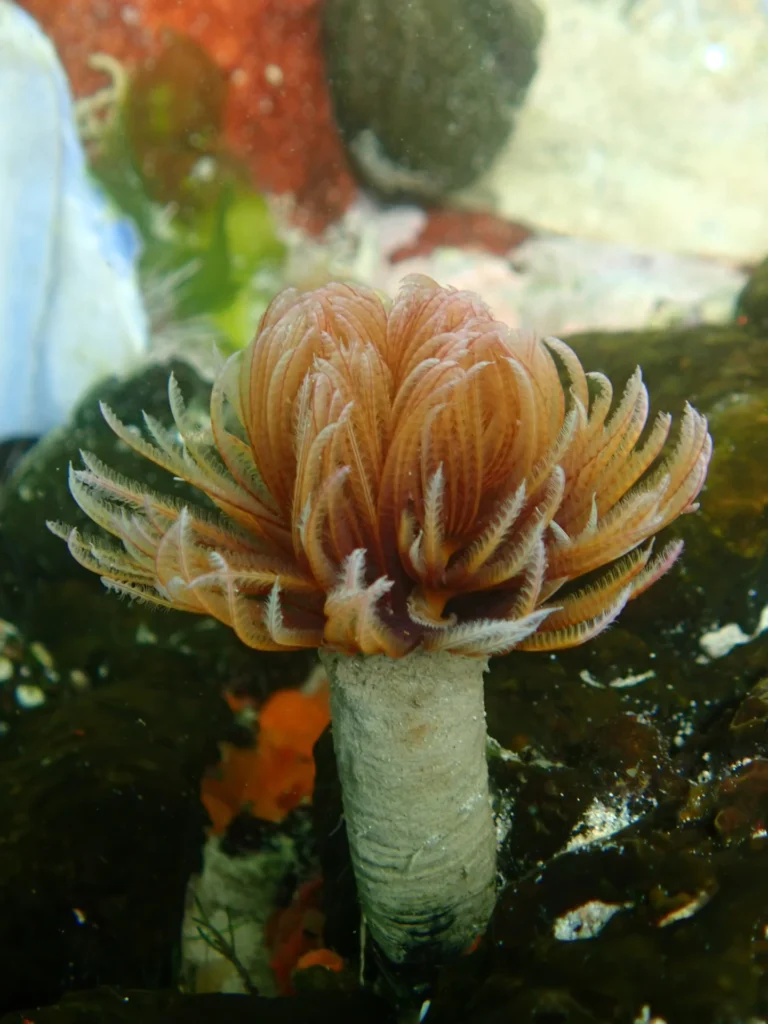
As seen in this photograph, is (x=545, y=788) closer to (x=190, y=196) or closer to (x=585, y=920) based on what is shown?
(x=585, y=920)

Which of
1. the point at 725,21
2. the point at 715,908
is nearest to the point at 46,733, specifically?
the point at 715,908

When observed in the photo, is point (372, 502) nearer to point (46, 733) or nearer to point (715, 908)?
point (715, 908)

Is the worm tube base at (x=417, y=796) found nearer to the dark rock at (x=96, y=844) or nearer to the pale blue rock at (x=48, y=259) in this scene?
the dark rock at (x=96, y=844)

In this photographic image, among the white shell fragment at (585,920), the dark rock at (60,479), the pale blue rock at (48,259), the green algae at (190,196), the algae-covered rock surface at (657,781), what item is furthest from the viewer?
the green algae at (190,196)

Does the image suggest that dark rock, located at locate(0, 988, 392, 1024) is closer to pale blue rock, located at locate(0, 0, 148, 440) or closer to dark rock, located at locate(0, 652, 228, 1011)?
dark rock, located at locate(0, 652, 228, 1011)

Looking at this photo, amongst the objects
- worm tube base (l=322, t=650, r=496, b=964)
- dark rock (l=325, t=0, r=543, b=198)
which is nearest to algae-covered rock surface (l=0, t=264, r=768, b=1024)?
worm tube base (l=322, t=650, r=496, b=964)

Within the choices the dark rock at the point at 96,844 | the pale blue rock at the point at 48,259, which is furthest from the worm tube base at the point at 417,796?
the pale blue rock at the point at 48,259

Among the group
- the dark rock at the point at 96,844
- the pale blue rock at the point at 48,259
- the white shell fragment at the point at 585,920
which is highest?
the pale blue rock at the point at 48,259

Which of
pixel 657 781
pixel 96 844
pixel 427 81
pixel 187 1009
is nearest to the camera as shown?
pixel 187 1009

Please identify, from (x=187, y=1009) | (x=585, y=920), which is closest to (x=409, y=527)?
(x=585, y=920)
